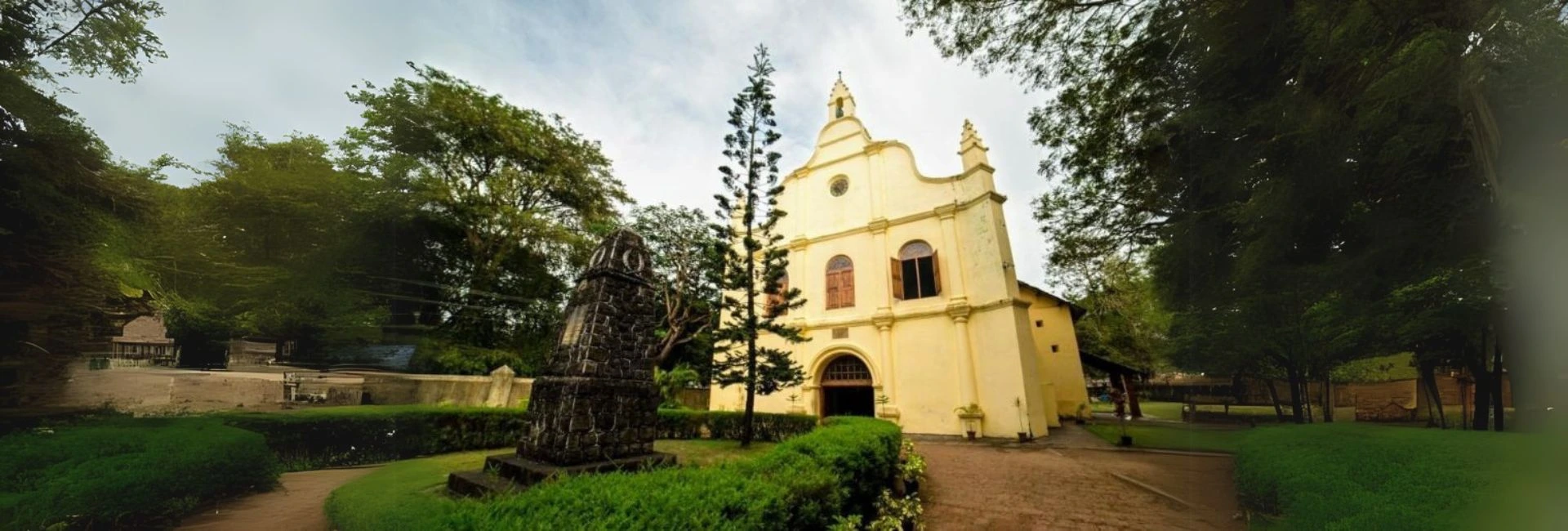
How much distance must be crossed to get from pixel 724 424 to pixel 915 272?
24.4 feet

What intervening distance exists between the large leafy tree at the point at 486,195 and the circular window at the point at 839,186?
819 cm

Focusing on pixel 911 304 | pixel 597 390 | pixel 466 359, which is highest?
pixel 911 304

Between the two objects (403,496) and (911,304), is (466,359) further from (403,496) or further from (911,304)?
(911,304)

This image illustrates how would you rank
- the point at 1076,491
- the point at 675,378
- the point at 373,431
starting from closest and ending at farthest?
the point at 1076,491 < the point at 373,431 < the point at 675,378

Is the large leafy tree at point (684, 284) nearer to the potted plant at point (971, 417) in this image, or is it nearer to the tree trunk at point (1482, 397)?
the potted plant at point (971, 417)

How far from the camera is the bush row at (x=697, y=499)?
6.48 feet

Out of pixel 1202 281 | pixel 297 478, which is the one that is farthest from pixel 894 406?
pixel 297 478

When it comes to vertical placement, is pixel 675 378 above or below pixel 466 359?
below

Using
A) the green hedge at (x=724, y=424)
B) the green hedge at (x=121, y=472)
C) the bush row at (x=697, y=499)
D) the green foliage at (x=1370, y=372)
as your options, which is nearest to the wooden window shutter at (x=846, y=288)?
the green hedge at (x=724, y=424)

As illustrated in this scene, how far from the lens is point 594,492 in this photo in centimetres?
231

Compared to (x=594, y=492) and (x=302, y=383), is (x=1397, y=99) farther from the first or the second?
(x=302, y=383)

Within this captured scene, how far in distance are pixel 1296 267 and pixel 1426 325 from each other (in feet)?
5.70

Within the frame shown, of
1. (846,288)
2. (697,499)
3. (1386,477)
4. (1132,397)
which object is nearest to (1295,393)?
(1132,397)

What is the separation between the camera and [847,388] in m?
14.6
